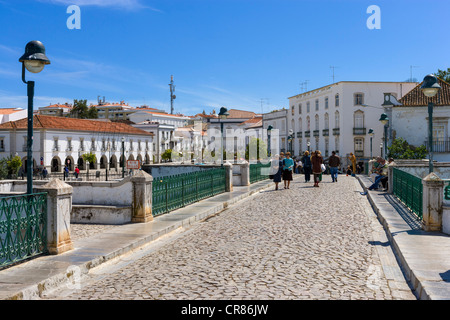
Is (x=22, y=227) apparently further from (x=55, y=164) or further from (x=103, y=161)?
(x=103, y=161)

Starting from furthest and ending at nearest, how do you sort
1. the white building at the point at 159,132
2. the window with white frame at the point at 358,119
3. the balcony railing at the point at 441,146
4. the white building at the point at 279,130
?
the white building at the point at 159,132
the white building at the point at 279,130
the window with white frame at the point at 358,119
the balcony railing at the point at 441,146

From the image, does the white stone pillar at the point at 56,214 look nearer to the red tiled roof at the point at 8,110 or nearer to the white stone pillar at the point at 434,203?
the white stone pillar at the point at 434,203

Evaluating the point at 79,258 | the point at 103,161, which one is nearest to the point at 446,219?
the point at 79,258

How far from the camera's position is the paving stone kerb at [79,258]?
17.7 ft

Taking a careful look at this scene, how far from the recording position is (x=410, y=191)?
11.7 meters

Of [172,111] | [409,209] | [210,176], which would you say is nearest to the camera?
[409,209]

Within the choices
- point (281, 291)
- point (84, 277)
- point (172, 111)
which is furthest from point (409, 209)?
point (172, 111)

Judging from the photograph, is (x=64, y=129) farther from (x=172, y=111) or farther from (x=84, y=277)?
(x=172, y=111)

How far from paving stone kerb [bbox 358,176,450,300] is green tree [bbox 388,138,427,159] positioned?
25.8m

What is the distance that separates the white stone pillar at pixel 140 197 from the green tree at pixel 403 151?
2855 centimetres

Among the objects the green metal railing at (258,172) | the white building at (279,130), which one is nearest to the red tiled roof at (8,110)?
the white building at (279,130)

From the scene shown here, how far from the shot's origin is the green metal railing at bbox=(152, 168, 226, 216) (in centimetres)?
1157

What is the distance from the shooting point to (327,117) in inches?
2315
